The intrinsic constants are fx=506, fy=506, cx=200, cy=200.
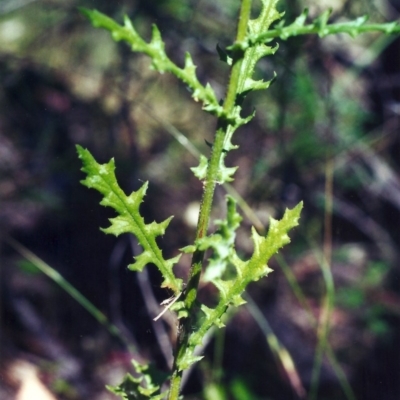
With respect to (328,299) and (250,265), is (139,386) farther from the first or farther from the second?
(328,299)

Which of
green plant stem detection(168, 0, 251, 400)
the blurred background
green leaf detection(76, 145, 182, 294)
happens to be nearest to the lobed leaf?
green plant stem detection(168, 0, 251, 400)

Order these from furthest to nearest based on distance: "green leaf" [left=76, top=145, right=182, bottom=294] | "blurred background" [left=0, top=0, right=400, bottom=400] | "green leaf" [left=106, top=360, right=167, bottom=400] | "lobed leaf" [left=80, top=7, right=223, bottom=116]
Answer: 1. "blurred background" [left=0, top=0, right=400, bottom=400]
2. "green leaf" [left=106, top=360, right=167, bottom=400]
3. "green leaf" [left=76, top=145, right=182, bottom=294]
4. "lobed leaf" [left=80, top=7, right=223, bottom=116]

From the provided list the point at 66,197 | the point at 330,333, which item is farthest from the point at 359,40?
the point at 66,197

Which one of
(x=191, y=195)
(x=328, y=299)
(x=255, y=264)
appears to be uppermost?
(x=191, y=195)

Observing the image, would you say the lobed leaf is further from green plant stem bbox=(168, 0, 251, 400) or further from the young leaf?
the young leaf

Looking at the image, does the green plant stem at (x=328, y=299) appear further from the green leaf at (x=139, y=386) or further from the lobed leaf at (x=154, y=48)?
the lobed leaf at (x=154, y=48)

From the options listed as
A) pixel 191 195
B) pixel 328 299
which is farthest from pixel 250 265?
pixel 191 195

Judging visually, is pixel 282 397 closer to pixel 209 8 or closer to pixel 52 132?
pixel 52 132
